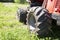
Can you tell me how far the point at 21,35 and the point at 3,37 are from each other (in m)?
0.53

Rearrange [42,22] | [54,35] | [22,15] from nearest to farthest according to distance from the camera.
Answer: [42,22] < [54,35] < [22,15]

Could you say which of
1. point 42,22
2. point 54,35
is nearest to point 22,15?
point 54,35

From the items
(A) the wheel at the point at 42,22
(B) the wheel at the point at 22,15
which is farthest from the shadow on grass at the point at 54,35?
(B) the wheel at the point at 22,15

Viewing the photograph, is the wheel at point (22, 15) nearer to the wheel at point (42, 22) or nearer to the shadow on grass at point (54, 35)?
the shadow on grass at point (54, 35)

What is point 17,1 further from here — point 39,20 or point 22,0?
point 39,20

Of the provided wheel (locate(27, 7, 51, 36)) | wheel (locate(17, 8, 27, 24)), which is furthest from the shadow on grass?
wheel (locate(17, 8, 27, 24))

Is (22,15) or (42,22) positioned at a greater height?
(42,22)

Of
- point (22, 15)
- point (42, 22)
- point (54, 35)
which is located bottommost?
point (54, 35)

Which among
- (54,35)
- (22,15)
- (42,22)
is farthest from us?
(22,15)

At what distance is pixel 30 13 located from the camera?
582 centimetres

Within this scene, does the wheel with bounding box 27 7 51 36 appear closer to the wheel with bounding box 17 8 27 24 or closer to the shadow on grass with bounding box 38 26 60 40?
the shadow on grass with bounding box 38 26 60 40

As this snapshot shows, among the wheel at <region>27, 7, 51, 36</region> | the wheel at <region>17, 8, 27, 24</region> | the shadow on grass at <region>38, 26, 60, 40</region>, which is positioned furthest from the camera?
the wheel at <region>17, 8, 27, 24</region>

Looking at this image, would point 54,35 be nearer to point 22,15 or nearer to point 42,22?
point 42,22

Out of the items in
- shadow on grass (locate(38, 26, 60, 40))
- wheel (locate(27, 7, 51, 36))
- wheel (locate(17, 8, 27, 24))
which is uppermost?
wheel (locate(27, 7, 51, 36))
